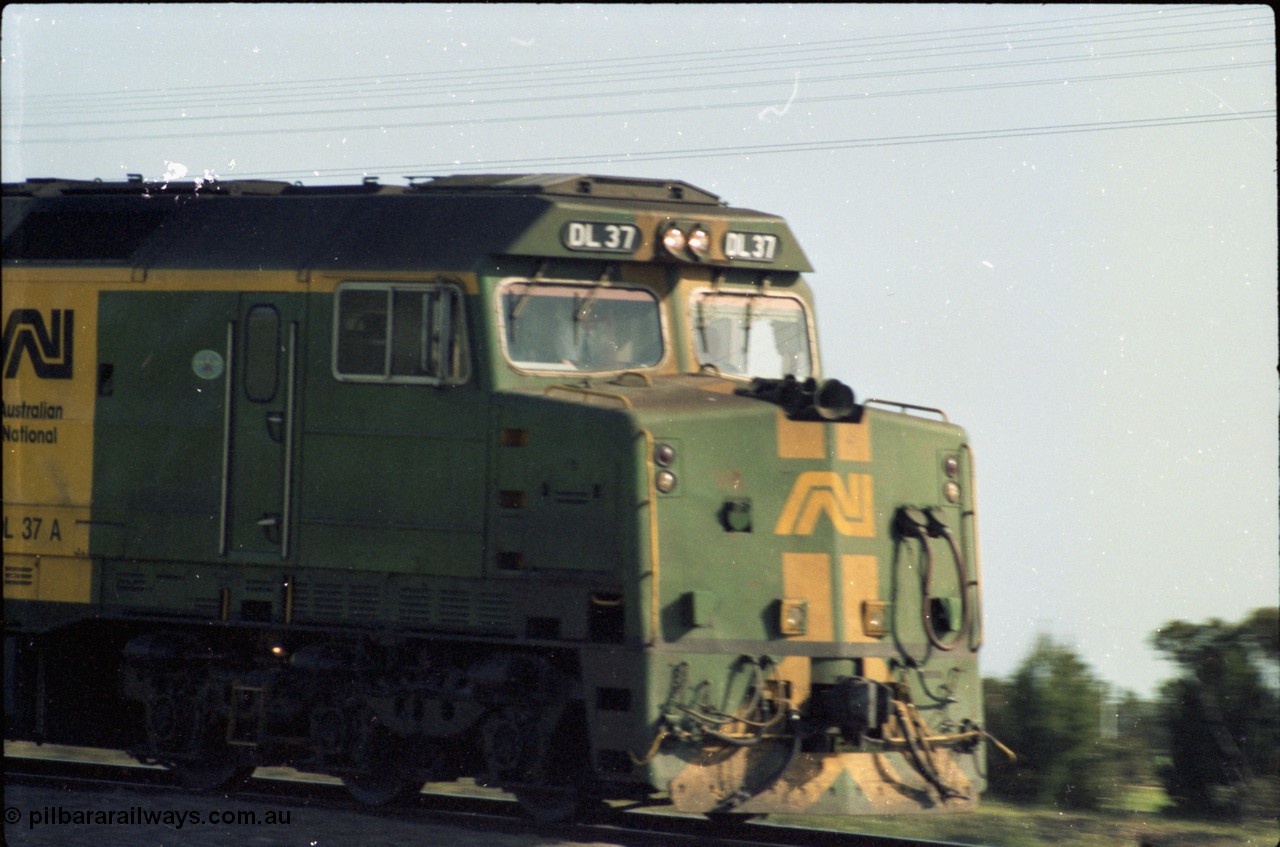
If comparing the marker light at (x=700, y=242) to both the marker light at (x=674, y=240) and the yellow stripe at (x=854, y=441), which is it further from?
the yellow stripe at (x=854, y=441)

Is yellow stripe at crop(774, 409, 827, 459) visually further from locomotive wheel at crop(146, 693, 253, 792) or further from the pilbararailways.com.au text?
locomotive wheel at crop(146, 693, 253, 792)

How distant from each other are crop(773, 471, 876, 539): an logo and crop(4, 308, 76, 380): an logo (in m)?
5.65

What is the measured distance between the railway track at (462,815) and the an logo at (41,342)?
10.3 ft

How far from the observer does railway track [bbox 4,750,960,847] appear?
11273mm

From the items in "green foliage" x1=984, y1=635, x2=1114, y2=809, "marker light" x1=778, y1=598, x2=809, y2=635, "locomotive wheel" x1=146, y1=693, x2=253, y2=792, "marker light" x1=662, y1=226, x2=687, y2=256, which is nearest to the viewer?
"marker light" x1=778, y1=598, x2=809, y2=635

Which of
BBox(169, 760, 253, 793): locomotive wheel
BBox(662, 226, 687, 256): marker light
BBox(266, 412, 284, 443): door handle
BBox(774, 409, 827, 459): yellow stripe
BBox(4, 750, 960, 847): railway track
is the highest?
BBox(662, 226, 687, 256): marker light

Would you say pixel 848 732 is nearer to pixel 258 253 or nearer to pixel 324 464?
pixel 324 464

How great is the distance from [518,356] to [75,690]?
4.81 m

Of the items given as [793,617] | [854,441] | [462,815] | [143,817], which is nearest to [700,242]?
[854,441]

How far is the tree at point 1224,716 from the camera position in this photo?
1343 cm

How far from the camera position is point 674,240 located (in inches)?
457

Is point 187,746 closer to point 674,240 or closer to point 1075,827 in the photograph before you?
point 674,240

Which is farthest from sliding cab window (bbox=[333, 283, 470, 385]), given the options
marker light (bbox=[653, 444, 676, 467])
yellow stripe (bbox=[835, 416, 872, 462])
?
yellow stripe (bbox=[835, 416, 872, 462])

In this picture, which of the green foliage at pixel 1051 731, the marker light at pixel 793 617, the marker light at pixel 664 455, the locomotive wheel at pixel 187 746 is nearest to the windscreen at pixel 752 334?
the marker light at pixel 664 455
